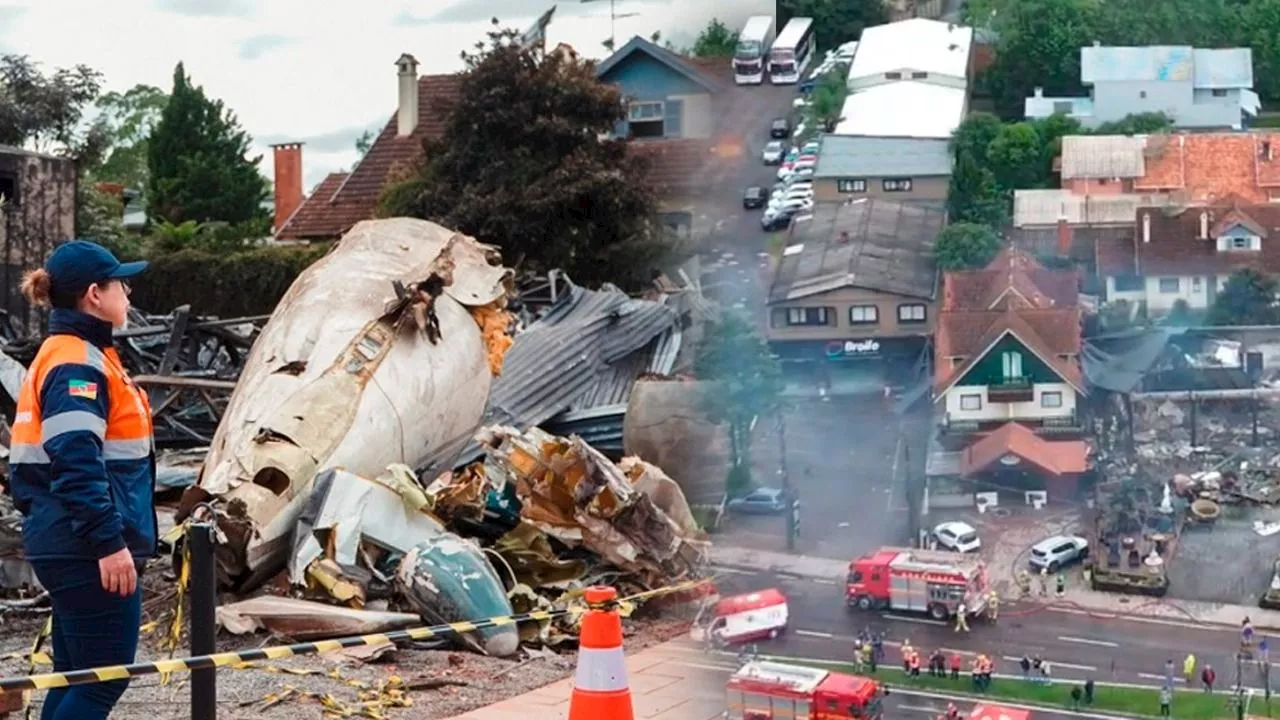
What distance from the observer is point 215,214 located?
34.4m

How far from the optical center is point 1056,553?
3.42 m

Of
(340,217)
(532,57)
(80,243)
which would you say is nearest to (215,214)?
(340,217)

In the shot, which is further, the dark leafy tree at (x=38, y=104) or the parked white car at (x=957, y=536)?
the dark leafy tree at (x=38, y=104)

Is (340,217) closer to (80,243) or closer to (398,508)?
(398,508)

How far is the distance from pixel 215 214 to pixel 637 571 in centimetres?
2944

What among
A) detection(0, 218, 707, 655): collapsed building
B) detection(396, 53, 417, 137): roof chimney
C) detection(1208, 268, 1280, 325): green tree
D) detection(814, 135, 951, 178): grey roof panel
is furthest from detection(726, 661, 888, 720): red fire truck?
detection(396, 53, 417, 137): roof chimney

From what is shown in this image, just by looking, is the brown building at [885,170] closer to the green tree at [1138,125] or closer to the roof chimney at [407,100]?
the green tree at [1138,125]

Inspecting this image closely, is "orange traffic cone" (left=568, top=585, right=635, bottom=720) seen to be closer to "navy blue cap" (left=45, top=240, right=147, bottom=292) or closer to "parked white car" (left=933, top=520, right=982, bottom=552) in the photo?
"parked white car" (left=933, top=520, right=982, bottom=552)

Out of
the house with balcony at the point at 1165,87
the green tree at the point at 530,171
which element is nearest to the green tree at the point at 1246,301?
the house with balcony at the point at 1165,87

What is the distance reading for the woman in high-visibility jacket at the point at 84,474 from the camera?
3582mm

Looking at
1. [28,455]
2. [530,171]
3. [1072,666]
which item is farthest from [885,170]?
[530,171]

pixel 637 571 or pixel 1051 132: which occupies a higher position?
pixel 1051 132

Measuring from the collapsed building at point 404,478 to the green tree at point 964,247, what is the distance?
3.48 ft

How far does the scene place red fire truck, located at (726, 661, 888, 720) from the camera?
10.6ft
